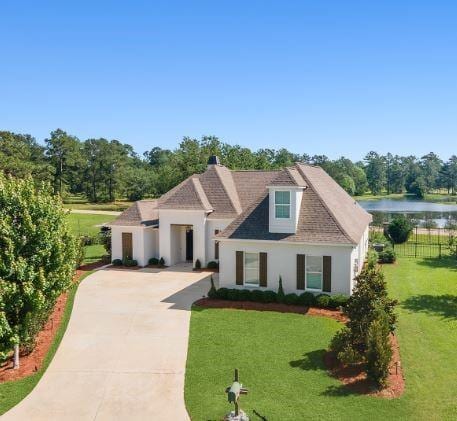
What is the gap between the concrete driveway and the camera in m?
11.4

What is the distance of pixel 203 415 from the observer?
10992mm

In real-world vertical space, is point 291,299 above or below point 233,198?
below

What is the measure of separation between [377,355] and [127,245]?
20373mm

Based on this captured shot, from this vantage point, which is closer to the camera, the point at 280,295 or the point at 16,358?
the point at 16,358

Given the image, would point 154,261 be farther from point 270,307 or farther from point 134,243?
point 270,307

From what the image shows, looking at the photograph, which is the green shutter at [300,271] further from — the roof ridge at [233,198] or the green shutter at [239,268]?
the roof ridge at [233,198]

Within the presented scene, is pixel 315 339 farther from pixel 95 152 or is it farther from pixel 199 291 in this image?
pixel 95 152

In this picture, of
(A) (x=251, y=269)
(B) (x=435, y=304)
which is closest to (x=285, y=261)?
(A) (x=251, y=269)

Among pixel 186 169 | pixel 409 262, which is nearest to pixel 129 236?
pixel 409 262

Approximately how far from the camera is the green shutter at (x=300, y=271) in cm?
2067

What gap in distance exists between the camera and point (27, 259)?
13.7m

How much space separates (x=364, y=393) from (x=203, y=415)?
4.35 m

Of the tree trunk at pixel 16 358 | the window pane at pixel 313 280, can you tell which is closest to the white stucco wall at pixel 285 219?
the window pane at pixel 313 280

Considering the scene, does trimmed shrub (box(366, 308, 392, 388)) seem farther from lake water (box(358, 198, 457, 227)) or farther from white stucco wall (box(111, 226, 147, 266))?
lake water (box(358, 198, 457, 227))
